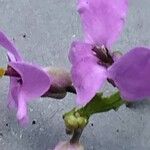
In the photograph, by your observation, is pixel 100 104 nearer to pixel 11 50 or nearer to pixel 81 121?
pixel 81 121

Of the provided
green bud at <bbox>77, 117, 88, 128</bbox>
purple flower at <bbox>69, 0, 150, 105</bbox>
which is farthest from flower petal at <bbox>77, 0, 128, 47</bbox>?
green bud at <bbox>77, 117, 88, 128</bbox>

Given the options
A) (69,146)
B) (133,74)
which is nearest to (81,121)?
(69,146)

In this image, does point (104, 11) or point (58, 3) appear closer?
point (104, 11)

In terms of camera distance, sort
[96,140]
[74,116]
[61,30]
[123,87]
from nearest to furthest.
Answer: [123,87] < [74,116] < [96,140] < [61,30]

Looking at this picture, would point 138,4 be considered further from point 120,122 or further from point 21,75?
point 21,75

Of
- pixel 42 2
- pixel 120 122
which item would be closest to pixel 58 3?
pixel 42 2

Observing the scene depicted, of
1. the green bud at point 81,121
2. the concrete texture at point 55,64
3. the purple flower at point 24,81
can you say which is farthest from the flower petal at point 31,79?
the concrete texture at point 55,64
